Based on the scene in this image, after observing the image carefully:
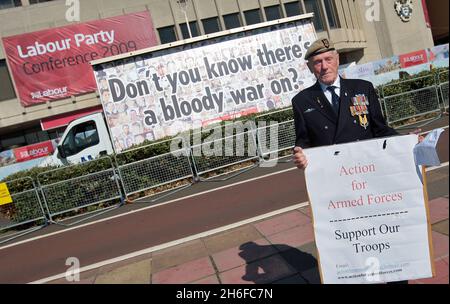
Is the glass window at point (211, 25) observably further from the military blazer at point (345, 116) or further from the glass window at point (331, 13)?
the military blazer at point (345, 116)

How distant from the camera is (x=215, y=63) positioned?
11.7 meters

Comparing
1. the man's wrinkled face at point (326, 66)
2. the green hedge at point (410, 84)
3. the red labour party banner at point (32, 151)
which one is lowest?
the green hedge at point (410, 84)

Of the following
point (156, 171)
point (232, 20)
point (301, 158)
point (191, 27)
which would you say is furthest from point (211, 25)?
point (301, 158)

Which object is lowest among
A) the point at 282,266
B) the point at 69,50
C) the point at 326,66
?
the point at 282,266

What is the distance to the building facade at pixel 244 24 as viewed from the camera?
74.2 feet

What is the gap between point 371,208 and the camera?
2479 mm

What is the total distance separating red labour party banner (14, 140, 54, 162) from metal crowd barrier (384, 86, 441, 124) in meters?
19.1

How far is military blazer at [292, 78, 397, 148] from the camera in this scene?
2609 millimetres

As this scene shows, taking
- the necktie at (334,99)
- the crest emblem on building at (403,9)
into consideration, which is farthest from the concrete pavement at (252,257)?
the crest emblem on building at (403,9)

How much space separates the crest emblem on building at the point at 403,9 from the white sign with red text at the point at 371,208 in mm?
29017

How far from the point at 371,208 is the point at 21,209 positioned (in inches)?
332

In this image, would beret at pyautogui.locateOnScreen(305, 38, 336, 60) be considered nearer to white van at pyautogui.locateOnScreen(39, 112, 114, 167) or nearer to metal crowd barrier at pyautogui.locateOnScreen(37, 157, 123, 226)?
metal crowd barrier at pyautogui.locateOnScreen(37, 157, 123, 226)

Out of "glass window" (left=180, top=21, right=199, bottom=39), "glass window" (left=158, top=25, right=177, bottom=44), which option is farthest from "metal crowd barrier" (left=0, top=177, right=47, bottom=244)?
"glass window" (left=180, top=21, right=199, bottom=39)

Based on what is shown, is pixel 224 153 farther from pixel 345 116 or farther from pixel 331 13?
pixel 331 13
